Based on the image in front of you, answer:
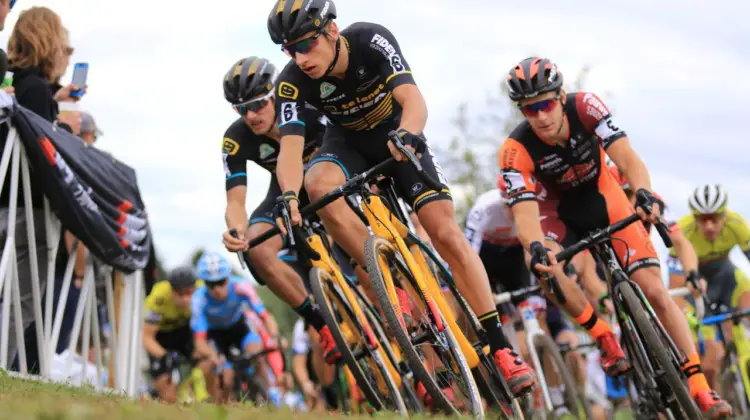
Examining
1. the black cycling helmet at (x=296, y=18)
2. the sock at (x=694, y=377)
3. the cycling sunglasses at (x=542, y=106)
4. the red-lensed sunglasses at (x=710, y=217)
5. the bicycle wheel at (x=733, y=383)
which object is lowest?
the bicycle wheel at (x=733, y=383)

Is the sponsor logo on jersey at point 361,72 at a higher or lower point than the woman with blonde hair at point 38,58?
lower

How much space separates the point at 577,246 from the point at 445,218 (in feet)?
3.88

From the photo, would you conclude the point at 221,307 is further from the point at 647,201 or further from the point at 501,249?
the point at 647,201

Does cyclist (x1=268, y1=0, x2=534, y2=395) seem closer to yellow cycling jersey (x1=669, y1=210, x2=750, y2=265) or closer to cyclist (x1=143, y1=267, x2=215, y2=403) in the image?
yellow cycling jersey (x1=669, y1=210, x2=750, y2=265)

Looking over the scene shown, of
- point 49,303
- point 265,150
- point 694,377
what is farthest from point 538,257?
point 49,303

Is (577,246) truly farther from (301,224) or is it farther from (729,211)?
(729,211)

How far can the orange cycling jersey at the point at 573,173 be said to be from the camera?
9414 mm

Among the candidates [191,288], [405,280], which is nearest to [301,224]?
[405,280]

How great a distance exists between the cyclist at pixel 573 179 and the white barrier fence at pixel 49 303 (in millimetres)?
3498

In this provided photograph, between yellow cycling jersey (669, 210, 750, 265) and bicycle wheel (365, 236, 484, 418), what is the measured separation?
6722 millimetres

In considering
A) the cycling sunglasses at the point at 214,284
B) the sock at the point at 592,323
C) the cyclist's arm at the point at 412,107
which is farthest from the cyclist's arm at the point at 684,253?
the cycling sunglasses at the point at 214,284

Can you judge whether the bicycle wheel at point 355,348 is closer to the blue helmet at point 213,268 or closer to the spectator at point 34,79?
the spectator at point 34,79

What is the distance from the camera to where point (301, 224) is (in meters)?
7.51

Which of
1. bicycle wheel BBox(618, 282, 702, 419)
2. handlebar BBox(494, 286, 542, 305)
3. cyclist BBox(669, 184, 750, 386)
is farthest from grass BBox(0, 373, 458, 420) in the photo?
cyclist BBox(669, 184, 750, 386)
